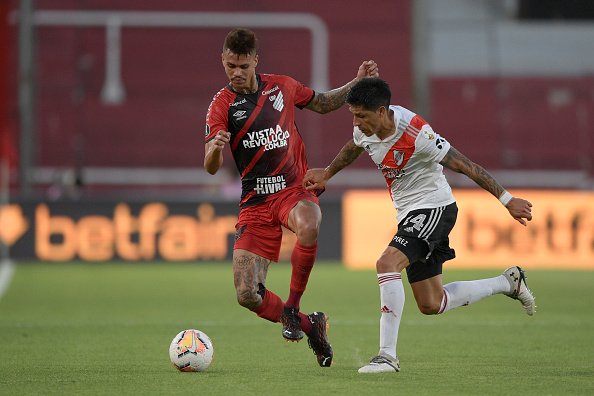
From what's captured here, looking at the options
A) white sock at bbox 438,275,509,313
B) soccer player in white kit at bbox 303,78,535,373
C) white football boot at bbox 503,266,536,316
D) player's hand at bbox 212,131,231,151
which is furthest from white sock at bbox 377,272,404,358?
player's hand at bbox 212,131,231,151

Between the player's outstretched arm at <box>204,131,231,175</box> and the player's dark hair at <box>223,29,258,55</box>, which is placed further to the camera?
the player's dark hair at <box>223,29,258,55</box>

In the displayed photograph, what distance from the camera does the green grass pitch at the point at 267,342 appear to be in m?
6.97

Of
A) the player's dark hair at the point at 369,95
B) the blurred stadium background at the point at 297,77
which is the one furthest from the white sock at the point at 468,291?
the blurred stadium background at the point at 297,77

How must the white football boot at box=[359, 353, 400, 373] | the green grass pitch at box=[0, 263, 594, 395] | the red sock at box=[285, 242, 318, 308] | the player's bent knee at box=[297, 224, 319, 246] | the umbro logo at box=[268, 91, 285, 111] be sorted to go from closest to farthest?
the green grass pitch at box=[0, 263, 594, 395], the white football boot at box=[359, 353, 400, 373], the player's bent knee at box=[297, 224, 319, 246], the red sock at box=[285, 242, 318, 308], the umbro logo at box=[268, 91, 285, 111]

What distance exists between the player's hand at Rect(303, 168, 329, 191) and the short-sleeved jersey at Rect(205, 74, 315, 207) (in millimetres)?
203

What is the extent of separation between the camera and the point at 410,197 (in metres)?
7.95

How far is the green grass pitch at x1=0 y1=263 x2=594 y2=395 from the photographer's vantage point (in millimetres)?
6969

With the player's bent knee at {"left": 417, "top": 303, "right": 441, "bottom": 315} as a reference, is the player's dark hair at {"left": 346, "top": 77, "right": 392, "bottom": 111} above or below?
above

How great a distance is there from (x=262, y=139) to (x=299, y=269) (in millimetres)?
928

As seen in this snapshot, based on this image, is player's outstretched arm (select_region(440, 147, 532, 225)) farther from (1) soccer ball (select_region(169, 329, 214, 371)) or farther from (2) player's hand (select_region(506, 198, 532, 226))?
(1) soccer ball (select_region(169, 329, 214, 371))

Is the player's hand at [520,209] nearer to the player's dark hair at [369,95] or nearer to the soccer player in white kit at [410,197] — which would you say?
the soccer player in white kit at [410,197]

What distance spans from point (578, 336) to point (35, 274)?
9.42 m

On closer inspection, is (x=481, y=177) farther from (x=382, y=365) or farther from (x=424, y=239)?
(x=382, y=365)

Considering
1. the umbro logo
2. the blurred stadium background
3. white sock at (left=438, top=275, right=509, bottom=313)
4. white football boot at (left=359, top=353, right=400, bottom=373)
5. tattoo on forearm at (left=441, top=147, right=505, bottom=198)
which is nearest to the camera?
white football boot at (left=359, top=353, right=400, bottom=373)
